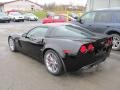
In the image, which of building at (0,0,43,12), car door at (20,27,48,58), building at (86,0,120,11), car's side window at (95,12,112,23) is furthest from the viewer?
building at (0,0,43,12)

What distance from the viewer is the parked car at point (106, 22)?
8008mm

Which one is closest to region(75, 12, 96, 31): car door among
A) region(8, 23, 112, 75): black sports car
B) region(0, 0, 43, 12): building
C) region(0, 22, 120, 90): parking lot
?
region(0, 22, 120, 90): parking lot

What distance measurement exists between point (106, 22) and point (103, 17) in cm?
30

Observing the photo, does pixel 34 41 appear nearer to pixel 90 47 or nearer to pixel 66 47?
pixel 66 47

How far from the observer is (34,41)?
606 centimetres

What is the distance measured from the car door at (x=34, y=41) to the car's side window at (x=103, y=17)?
3.28 metres

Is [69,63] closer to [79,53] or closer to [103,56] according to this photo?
[79,53]

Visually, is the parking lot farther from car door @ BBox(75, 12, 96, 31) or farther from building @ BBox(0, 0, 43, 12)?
building @ BBox(0, 0, 43, 12)

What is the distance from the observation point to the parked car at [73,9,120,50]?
801 cm

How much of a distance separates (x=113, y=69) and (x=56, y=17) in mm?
16118

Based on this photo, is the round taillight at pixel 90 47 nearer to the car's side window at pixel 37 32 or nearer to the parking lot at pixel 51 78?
the parking lot at pixel 51 78

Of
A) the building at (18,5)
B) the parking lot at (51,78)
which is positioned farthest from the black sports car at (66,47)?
Answer: the building at (18,5)

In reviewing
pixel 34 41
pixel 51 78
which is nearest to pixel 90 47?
pixel 51 78

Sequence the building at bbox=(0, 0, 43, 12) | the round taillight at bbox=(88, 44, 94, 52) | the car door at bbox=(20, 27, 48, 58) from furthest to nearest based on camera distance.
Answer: the building at bbox=(0, 0, 43, 12), the car door at bbox=(20, 27, 48, 58), the round taillight at bbox=(88, 44, 94, 52)
